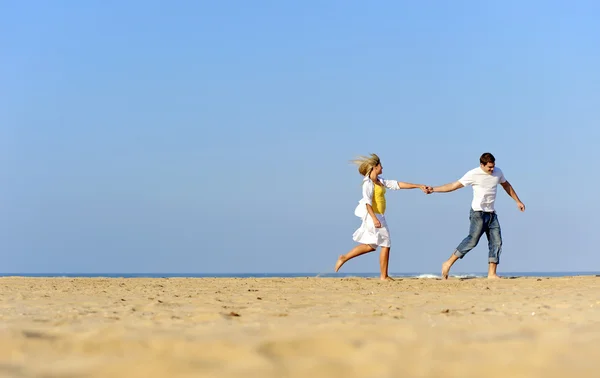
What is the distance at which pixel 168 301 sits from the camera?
317 inches

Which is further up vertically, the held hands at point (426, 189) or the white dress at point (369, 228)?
the held hands at point (426, 189)

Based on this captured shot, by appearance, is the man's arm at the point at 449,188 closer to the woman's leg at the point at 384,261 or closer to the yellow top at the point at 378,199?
the yellow top at the point at 378,199

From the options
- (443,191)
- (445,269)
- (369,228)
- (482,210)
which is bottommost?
(445,269)

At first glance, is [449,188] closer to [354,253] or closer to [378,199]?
[378,199]

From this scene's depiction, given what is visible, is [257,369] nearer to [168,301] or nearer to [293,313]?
[293,313]

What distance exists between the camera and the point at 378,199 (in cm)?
1281

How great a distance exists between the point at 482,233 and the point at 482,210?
16.8 inches

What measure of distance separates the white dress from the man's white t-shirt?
1476mm

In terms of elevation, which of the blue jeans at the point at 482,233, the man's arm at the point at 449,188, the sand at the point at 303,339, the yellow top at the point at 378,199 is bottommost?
the sand at the point at 303,339

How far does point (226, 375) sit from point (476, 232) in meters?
9.93

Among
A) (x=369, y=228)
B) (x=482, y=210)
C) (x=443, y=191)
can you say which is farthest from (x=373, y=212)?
(x=482, y=210)

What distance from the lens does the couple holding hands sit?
41.3ft

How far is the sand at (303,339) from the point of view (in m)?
3.86

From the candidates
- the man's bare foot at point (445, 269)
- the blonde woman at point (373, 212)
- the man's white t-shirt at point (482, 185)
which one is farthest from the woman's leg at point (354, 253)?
the man's white t-shirt at point (482, 185)
